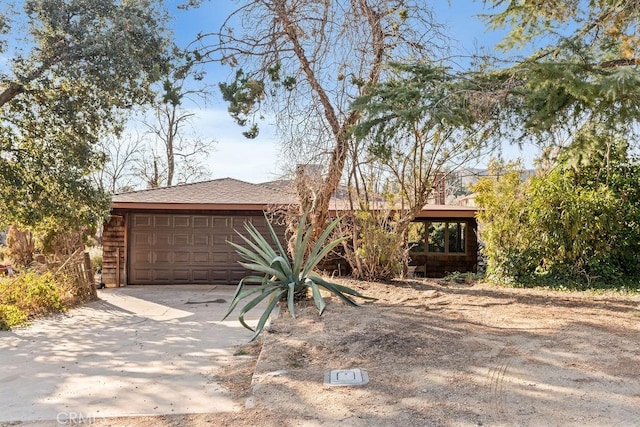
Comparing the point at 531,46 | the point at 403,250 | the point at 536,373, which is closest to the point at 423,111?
the point at 536,373

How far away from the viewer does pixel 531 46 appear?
6785mm

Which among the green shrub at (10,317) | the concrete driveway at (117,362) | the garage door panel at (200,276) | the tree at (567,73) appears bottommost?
the concrete driveway at (117,362)

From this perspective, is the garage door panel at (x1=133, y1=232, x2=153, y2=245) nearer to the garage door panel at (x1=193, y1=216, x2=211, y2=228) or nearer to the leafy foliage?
the garage door panel at (x1=193, y1=216, x2=211, y2=228)

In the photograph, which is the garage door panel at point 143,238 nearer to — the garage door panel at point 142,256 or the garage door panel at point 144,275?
the garage door panel at point 142,256

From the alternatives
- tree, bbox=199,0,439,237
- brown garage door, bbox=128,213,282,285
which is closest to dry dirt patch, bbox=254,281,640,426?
tree, bbox=199,0,439,237

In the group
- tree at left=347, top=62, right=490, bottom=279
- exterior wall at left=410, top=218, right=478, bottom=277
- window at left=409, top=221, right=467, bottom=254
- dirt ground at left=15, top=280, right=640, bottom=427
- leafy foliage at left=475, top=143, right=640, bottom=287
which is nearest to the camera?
dirt ground at left=15, top=280, right=640, bottom=427

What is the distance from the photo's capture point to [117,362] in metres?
4.68

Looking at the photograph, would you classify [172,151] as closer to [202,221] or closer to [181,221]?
[181,221]

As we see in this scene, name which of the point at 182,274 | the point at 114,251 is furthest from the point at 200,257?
the point at 114,251

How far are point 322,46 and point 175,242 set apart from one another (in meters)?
6.26

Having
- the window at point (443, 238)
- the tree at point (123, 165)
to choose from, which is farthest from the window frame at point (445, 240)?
the tree at point (123, 165)

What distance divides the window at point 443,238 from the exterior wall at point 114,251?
7.93 metres

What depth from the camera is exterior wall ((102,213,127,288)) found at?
11.1m

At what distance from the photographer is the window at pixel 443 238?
43.6 ft
